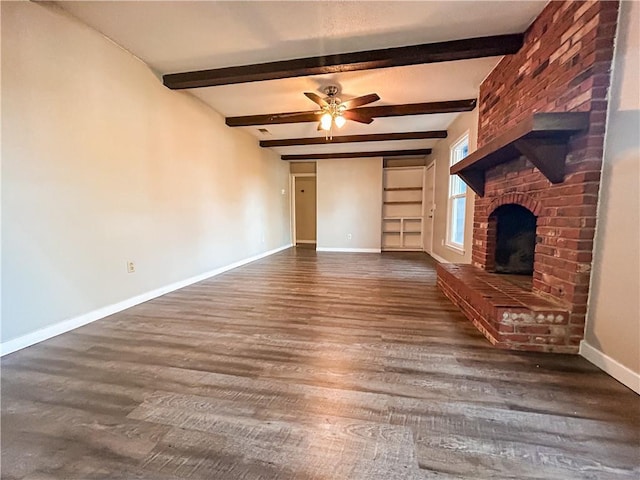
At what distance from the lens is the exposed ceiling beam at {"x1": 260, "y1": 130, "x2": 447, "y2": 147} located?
5500mm

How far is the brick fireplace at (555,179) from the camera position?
1.83 metres

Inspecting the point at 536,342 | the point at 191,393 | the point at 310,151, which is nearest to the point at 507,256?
the point at 536,342

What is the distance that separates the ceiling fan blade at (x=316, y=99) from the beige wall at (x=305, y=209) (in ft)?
17.8

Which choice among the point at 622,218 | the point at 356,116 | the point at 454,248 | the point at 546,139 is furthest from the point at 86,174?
the point at 454,248

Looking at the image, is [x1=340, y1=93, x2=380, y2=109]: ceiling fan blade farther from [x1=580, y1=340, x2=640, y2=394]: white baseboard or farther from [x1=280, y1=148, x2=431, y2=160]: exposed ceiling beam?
[x1=280, y1=148, x2=431, y2=160]: exposed ceiling beam

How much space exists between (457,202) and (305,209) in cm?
504

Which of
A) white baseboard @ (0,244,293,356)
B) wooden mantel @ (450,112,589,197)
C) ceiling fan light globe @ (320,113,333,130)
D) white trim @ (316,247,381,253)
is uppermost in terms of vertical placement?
ceiling fan light globe @ (320,113,333,130)

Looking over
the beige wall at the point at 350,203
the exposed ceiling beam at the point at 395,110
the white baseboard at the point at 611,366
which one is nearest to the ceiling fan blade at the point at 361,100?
the exposed ceiling beam at the point at 395,110

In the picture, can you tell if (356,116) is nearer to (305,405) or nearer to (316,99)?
(316,99)

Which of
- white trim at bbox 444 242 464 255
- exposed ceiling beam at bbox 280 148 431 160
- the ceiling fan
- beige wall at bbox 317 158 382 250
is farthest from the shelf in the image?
the ceiling fan

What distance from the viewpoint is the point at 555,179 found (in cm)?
207

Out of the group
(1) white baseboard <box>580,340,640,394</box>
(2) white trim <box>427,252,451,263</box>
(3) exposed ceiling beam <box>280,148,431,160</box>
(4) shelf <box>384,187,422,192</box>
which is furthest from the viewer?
(4) shelf <box>384,187,422,192</box>

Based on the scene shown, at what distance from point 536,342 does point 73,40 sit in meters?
4.22

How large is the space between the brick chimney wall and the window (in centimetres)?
194
